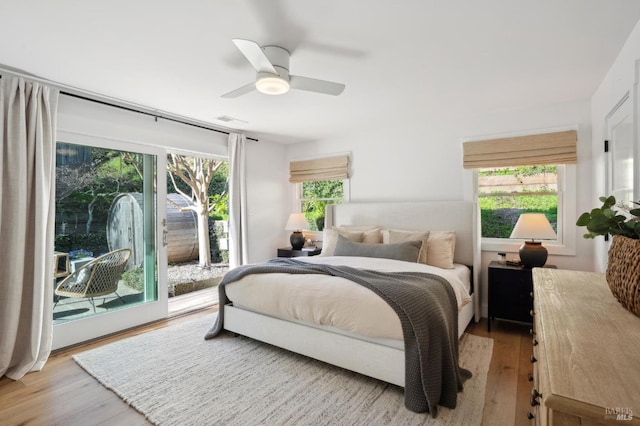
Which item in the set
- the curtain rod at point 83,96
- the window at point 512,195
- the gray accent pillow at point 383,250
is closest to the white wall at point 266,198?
the curtain rod at point 83,96

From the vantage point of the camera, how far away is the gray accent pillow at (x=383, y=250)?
328 centimetres

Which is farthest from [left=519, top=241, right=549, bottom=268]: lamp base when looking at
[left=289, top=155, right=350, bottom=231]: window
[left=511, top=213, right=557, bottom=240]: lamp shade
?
[left=289, top=155, right=350, bottom=231]: window

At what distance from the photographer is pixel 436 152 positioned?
4.02m

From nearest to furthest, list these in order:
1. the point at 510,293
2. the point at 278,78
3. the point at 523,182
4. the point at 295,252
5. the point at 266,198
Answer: the point at 278,78 → the point at 510,293 → the point at 523,182 → the point at 295,252 → the point at 266,198

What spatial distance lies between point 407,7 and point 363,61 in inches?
26.1

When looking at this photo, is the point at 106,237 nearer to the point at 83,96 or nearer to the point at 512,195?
the point at 83,96

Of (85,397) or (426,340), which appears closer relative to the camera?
(426,340)

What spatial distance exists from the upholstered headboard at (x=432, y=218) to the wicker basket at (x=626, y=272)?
97.4 inches

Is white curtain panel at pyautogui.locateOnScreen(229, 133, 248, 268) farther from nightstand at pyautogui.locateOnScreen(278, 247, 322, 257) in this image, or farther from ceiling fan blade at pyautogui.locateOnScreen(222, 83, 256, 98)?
ceiling fan blade at pyautogui.locateOnScreen(222, 83, 256, 98)

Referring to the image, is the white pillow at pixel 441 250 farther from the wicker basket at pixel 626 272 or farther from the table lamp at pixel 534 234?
the wicker basket at pixel 626 272

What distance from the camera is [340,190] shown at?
4965 mm

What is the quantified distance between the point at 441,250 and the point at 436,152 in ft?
4.43

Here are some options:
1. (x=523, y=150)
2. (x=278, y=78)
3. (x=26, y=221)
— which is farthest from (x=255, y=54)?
(x=523, y=150)

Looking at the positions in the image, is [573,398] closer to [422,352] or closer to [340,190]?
[422,352]
